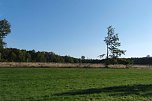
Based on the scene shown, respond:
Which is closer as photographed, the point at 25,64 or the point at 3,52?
the point at 25,64

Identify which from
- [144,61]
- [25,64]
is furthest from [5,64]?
[144,61]

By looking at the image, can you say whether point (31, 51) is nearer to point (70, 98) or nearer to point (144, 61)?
point (144, 61)

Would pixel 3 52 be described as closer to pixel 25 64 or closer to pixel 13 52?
pixel 13 52

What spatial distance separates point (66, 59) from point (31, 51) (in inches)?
573

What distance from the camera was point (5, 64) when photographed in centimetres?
6675

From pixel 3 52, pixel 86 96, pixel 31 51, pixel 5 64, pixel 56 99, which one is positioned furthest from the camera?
pixel 31 51

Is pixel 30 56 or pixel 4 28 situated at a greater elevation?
pixel 4 28

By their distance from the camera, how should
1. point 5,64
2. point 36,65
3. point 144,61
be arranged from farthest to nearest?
point 144,61 → point 36,65 → point 5,64

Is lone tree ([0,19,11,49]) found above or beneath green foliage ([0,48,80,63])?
above

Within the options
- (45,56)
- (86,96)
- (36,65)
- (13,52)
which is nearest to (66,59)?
(45,56)

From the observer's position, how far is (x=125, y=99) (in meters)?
19.3

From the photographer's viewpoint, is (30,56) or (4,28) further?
(30,56)

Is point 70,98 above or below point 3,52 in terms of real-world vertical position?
below

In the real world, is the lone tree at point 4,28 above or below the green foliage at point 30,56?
above
